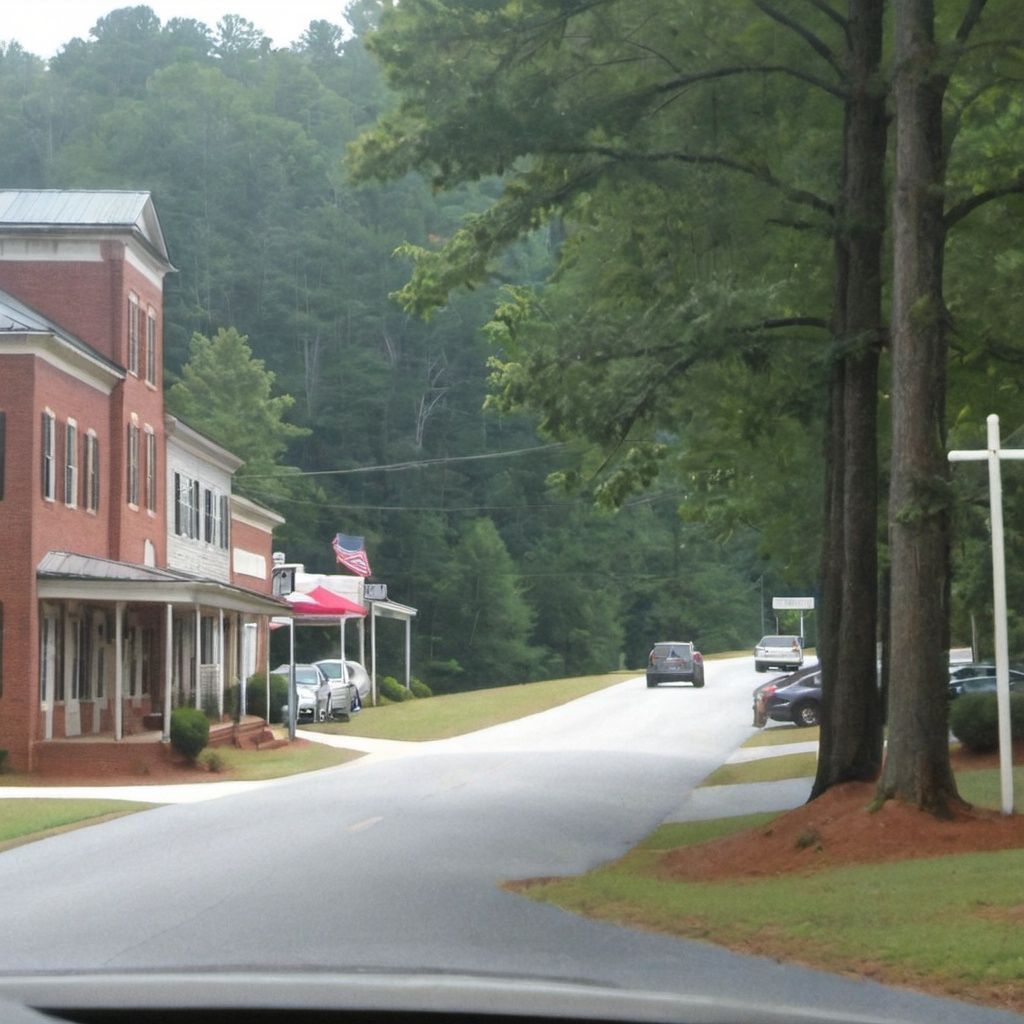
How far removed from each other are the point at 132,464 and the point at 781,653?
41056 millimetres

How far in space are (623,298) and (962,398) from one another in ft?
15.7

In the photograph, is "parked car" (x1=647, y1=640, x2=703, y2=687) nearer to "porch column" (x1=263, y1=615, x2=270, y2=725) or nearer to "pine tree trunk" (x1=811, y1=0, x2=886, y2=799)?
"porch column" (x1=263, y1=615, x2=270, y2=725)

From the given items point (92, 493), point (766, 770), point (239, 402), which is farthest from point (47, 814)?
point (239, 402)

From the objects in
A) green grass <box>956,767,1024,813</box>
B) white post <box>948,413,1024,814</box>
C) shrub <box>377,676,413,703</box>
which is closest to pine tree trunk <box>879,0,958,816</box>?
white post <box>948,413,1024,814</box>

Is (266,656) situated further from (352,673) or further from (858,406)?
(858,406)

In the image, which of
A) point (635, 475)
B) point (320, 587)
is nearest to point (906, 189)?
point (635, 475)

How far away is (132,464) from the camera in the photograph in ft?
122

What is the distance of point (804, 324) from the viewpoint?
19938 mm

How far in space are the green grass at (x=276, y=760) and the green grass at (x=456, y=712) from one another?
6.34 meters

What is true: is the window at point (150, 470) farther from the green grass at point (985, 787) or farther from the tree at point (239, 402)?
the tree at point (239, 402)

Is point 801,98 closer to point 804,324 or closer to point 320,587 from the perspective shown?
point 804,324

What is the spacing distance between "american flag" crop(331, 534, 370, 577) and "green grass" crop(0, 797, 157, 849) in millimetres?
30105

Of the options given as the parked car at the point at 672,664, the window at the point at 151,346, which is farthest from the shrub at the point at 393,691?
the window at the point at 151,346

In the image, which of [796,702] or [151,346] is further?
[796,702]
